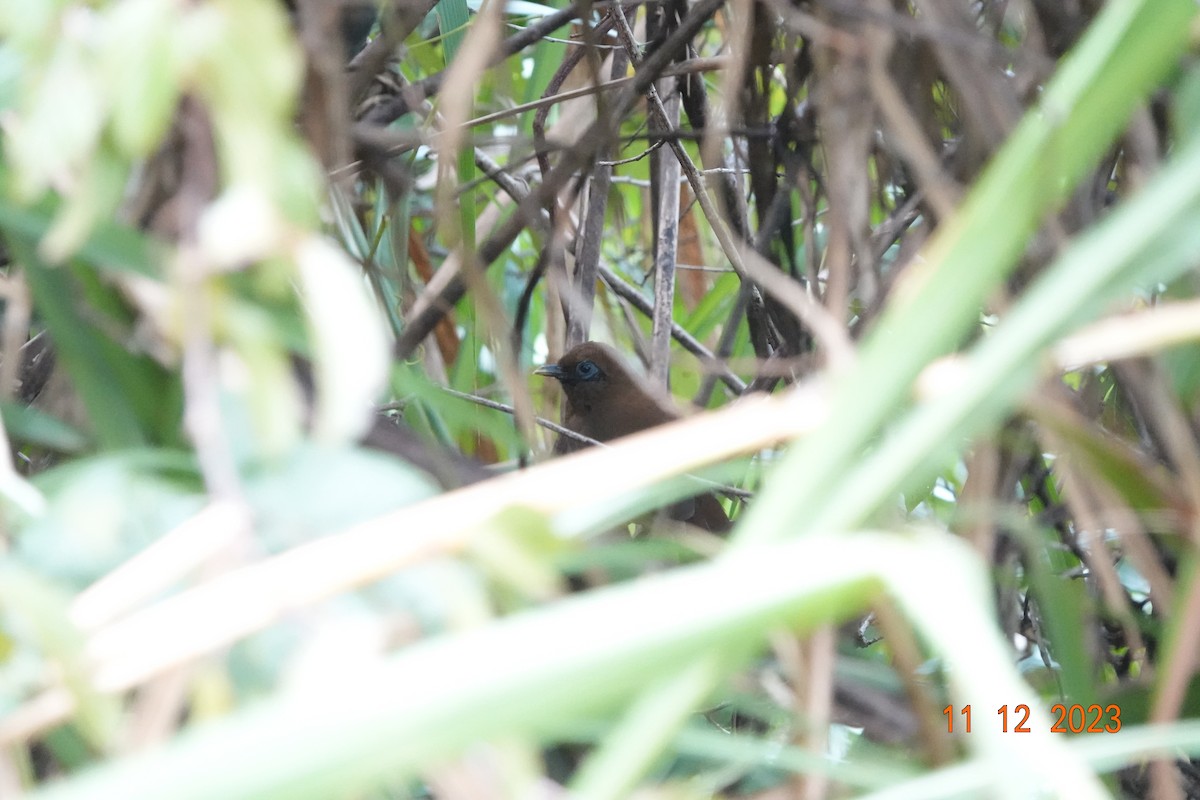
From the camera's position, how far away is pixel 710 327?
9.07ft

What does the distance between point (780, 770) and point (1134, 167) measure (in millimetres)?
621

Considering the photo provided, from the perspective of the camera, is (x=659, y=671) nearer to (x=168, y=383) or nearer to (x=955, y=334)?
(x=955, y=334)

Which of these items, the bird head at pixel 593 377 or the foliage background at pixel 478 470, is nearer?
the foliage background at pixel 478 470
